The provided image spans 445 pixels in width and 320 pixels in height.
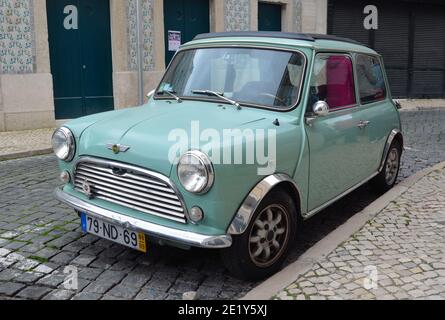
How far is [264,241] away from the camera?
366 centimetres

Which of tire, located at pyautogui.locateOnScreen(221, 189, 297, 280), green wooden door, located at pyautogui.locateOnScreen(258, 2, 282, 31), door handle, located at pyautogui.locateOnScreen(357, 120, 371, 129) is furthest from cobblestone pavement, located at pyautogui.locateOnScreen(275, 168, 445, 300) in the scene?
green wooden door, located at pyautogui.locateOnScreen(258, 2, 282, 31)

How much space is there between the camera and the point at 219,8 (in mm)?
14422

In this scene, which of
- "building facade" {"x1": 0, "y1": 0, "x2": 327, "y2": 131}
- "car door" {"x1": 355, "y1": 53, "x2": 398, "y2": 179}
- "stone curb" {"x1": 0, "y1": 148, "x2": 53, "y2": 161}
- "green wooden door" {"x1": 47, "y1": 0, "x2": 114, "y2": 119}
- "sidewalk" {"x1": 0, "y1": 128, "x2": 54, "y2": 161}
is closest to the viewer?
"car door" {"x1": 355, "y1": 53, "x2": 398, "y2": 179}

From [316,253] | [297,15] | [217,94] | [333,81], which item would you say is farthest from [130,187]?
[297,15]

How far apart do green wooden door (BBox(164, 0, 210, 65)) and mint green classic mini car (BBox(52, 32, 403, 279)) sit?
9.07 metres

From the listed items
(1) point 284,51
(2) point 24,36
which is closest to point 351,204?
(1) point 284,51

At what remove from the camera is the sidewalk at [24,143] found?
852cm

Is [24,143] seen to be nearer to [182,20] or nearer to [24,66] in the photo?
[24,66]

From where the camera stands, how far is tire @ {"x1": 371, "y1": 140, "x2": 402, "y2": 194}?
5.88 m

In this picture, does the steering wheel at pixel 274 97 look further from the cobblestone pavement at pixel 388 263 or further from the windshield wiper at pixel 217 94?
the cobblestone pavement at pixel 388 263

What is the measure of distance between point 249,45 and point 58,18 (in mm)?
8495

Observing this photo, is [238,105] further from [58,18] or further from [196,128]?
[58,18]

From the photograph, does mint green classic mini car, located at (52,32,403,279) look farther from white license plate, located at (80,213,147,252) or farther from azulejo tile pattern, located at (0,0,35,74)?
azulejo tile pattern, located at (0,0,35,74)

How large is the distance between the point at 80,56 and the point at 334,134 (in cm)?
904
